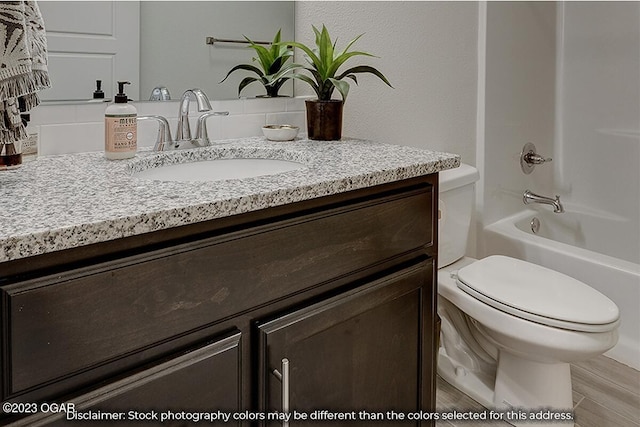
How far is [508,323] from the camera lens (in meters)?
1.50

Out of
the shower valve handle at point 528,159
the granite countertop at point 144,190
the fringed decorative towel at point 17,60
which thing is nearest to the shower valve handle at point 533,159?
the shower valve handle at point 528,159

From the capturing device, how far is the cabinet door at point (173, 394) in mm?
707

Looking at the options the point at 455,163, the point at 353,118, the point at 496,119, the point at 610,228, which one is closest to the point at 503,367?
the point at 455,163

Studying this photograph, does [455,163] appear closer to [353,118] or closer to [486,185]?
[353,118]

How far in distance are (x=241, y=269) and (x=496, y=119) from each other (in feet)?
5.77

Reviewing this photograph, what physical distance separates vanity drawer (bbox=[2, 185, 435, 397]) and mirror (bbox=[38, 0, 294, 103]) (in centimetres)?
63

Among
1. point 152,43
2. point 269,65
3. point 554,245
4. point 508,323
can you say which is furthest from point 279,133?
point 554,245

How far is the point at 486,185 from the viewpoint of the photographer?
228 centimetres

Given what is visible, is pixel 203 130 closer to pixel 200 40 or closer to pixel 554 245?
pixel 200 40

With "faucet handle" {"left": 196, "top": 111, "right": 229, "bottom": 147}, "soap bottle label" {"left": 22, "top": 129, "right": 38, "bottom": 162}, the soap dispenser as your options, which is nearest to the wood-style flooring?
"faucet handle" {"left": 196, "top": 111, "right": 229, "bottom": 147}

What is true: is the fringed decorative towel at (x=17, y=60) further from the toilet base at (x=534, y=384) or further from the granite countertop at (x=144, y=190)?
the toilet base at (x=534, y=384)

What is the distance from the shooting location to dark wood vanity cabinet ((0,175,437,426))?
660 mm

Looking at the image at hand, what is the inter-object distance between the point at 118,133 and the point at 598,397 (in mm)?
1755

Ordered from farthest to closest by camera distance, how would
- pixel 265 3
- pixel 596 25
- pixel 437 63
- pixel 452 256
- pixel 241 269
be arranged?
pixel 596 25 < pixel 437 63 < pixel 452 256 < pixel 265 3 < pixel 241 269
